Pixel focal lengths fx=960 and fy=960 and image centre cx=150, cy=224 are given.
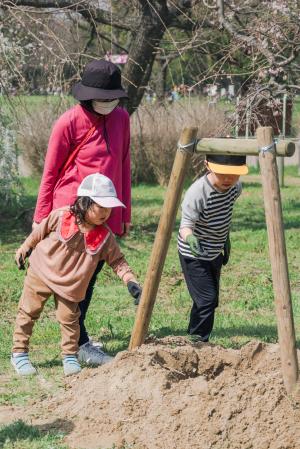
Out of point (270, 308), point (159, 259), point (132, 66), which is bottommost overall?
point (270, 308)

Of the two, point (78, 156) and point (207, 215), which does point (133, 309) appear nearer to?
point (207, 215)

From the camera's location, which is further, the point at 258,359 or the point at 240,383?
the point at 258,359

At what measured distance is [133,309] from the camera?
7555mm

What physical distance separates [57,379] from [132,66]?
21.5 ft

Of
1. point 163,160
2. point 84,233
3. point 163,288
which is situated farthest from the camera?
point 163,160

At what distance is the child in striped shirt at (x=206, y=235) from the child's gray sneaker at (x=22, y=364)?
1.05m

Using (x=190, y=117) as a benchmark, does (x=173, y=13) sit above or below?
above

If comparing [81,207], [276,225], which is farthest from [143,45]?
[276,225]

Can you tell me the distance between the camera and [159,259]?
5008mm

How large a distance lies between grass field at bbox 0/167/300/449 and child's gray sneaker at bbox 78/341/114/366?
0.52ft

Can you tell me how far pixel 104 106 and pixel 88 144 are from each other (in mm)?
255

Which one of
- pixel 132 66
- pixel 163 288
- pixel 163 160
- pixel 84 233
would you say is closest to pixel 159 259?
pixel 84 233

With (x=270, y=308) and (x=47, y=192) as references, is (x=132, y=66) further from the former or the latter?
(x=47, y=192)

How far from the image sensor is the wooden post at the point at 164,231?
4809mm
